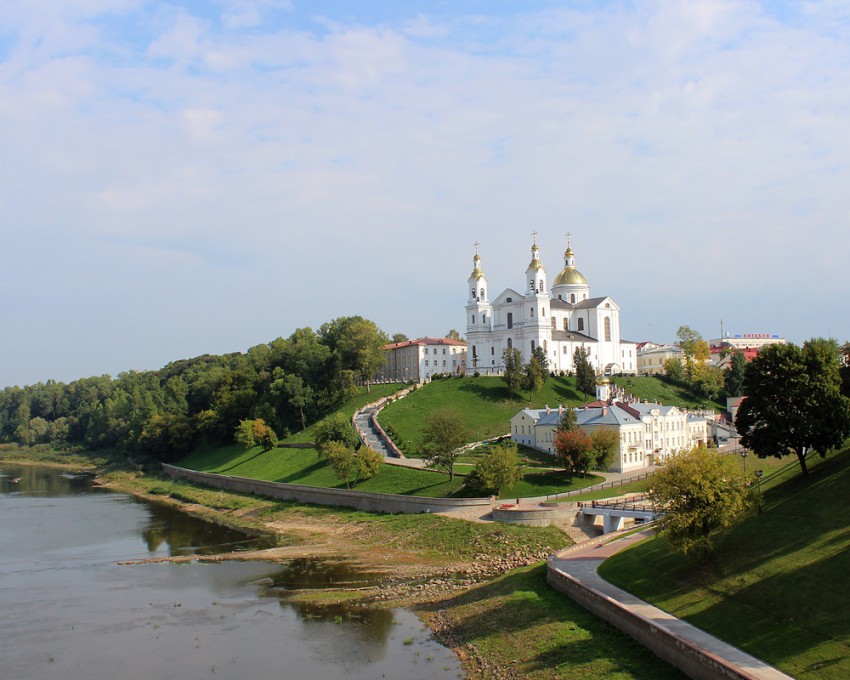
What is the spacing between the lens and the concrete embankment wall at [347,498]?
172 ft

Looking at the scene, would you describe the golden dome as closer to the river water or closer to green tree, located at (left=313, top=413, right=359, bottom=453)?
green tree, located at (left=313, top=413, right=359, bottom=453)

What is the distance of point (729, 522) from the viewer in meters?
30.6

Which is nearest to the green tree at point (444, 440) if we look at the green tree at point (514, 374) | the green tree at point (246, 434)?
the green tree at point (514, 374)

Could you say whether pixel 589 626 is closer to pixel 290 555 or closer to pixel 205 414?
pixel 290 555

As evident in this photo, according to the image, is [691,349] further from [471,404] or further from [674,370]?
[471,404]

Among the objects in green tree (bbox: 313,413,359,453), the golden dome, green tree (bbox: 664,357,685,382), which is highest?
the golden dome

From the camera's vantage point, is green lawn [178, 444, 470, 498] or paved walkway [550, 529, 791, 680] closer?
paved walkway [550, 529, 791, 680]

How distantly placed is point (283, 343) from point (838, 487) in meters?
76.4

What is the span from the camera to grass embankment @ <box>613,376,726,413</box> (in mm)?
90744

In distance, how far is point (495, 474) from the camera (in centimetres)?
5341

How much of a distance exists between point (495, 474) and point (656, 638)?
2799cm

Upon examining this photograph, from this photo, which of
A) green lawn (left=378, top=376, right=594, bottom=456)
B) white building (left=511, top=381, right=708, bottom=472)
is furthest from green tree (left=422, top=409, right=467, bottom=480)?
white building (left=511, top=381, right=708, bottom=472)

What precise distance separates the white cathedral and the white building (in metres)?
25.2

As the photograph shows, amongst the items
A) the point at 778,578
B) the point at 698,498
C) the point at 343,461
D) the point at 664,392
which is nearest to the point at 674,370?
the point at 664,392
